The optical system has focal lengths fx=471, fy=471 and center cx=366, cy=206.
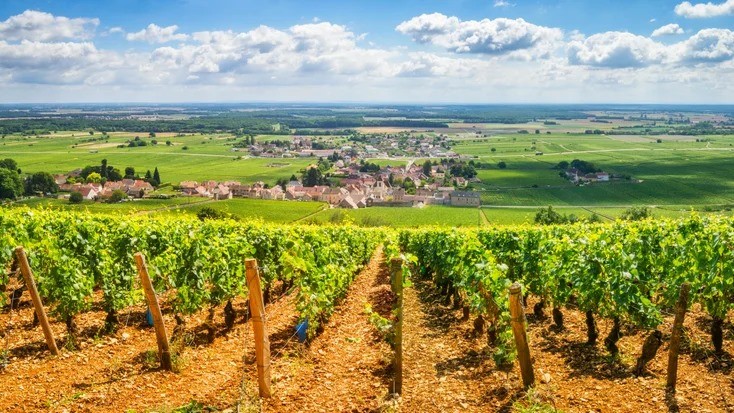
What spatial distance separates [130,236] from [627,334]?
11.6 meters

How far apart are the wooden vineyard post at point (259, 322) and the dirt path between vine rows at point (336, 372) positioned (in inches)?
12.3

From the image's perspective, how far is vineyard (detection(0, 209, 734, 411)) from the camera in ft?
27.3

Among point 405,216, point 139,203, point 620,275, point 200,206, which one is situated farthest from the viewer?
point 405,216

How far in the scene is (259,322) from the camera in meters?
6.93

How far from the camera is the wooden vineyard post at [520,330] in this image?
675cm

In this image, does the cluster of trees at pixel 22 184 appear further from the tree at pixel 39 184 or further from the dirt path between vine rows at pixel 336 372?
the dirt path between vine rows at pixel 336 372

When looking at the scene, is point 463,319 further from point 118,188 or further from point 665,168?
point 665,168

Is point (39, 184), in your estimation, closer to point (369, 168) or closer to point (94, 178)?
point (94, 178)

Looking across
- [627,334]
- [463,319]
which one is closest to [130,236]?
[463,319]

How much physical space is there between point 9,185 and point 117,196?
17878mm

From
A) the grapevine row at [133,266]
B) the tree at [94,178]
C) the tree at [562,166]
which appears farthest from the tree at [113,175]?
the tree at [562,166]

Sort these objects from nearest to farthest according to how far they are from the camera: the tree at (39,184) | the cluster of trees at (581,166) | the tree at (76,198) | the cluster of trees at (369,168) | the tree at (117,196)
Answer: the tree at (76,198) → the tree at (117,196) → the tree at (39,184) → the cluster of trees at (581,166) → the cluster of trees at (369,168)

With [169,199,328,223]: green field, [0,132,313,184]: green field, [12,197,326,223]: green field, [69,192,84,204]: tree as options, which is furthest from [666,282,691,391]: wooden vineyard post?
[0,132,313,184]: green field

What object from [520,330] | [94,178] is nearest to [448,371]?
[520,330]
